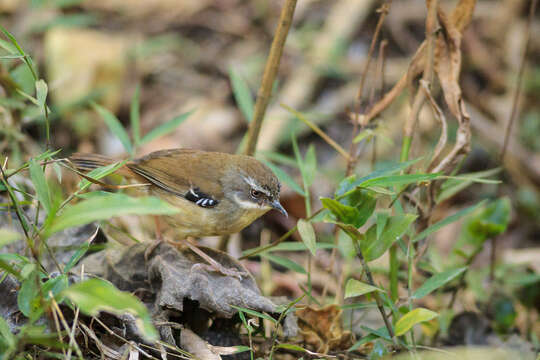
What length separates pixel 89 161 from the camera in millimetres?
4297

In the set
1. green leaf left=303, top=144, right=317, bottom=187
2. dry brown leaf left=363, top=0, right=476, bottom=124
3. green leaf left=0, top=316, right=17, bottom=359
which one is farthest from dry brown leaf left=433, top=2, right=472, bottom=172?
green leaf left=0, top=316, right=17, bottom=359

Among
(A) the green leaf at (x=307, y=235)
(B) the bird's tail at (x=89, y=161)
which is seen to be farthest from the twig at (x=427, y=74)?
(B) the bird's tail at (x=89, y=161)

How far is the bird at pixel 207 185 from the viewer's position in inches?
165

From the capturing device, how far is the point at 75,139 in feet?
22.3

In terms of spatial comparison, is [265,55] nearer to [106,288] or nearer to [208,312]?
[208,312]

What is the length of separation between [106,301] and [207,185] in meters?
2.31

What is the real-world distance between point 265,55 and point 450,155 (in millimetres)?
5117

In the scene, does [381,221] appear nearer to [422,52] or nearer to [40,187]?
[422,52]

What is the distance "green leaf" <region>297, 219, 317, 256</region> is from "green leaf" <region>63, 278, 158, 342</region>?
48.6 inches

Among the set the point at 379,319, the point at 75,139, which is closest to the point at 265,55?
the point at 75,139

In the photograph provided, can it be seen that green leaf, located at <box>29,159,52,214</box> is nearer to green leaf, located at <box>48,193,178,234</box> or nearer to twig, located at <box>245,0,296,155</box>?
green leaf, located at <box>48,193,178,234</box>

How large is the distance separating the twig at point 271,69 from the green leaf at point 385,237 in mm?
1194

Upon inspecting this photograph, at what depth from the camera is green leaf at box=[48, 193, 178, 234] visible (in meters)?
2.16

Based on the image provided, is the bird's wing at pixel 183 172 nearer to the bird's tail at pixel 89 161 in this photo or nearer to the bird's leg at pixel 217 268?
the bird's tail at pixel 89 161
